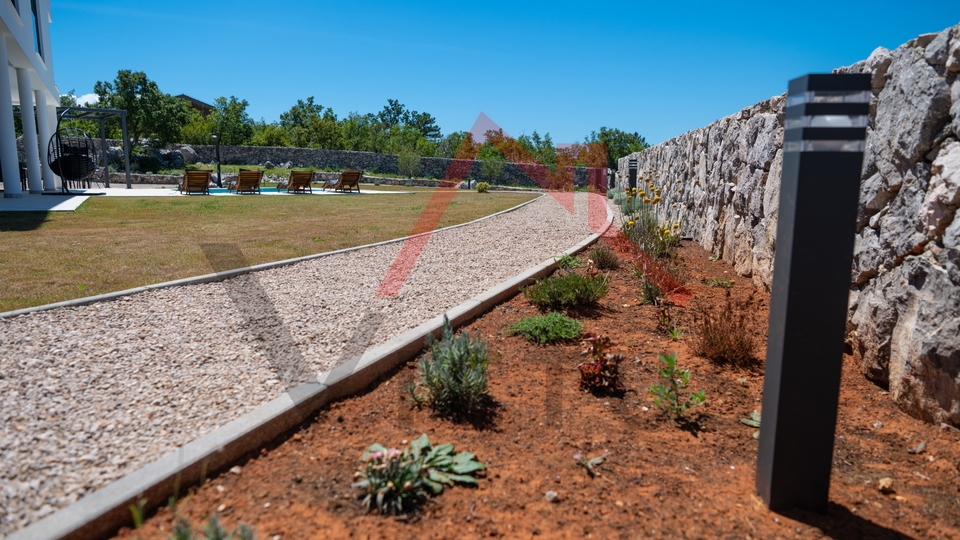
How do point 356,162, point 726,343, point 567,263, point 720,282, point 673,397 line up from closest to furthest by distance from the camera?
point 673,397
point 726,343
point 720,282
point 567,263
point 356,162

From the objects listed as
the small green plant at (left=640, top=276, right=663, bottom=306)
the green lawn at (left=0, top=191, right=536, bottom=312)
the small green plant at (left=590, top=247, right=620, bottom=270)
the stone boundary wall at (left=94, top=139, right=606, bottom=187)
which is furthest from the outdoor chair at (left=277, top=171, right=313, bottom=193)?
the small green plant at (left=640, top=276, right=663, bottom=306)

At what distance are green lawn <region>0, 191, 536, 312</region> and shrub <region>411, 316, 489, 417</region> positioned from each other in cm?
377

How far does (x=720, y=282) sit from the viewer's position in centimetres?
564

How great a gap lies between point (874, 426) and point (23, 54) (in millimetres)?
19885

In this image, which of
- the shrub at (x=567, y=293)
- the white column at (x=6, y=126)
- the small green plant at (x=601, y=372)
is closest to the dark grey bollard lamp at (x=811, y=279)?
the small green plant at (x=601, y=372)

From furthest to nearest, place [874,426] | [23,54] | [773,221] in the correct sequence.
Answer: [23,54], [773,221], [874,426]

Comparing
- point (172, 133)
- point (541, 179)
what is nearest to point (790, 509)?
point (541, 179)

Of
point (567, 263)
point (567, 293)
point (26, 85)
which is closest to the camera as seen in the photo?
point (567, 293)

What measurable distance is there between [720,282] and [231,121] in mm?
46053

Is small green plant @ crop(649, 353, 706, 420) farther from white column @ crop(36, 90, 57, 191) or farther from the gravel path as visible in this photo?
white column @ crop(36, 90, 57, 191)

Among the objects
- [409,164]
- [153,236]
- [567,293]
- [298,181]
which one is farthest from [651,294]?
[409,164]

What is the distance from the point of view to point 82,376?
317 centimetres

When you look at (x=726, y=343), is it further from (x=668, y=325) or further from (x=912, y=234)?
(x=912, y=234)

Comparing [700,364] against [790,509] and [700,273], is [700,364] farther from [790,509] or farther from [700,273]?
[700,273]
